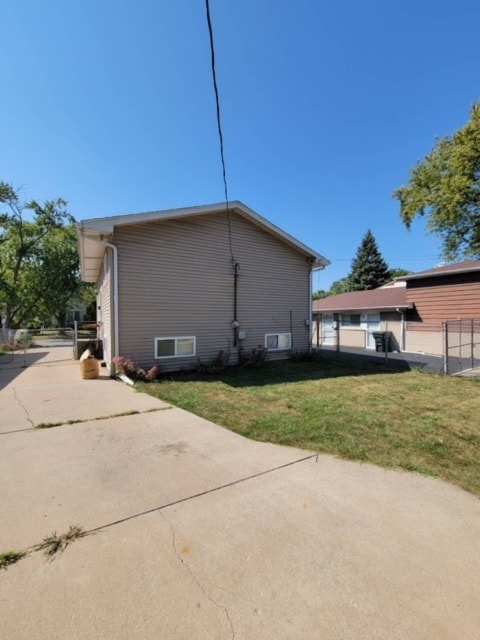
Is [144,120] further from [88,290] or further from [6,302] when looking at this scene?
[88,290]

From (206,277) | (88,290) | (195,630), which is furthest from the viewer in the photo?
(88,290)

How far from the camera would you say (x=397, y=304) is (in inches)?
611

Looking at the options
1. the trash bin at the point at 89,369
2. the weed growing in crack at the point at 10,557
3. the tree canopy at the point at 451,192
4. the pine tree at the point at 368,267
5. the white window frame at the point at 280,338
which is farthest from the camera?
the pine tree at the point at 368,267

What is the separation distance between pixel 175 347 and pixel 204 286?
2123mm

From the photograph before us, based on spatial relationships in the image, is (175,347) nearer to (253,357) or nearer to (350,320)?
(253,357)

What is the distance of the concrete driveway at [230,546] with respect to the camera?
163 centimetres

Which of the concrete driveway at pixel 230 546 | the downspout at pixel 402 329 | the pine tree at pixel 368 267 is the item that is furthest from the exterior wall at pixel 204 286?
the pine tree at pixel 368 267

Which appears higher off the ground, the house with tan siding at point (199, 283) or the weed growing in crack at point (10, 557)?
the house with tan siding at point (199, 283)

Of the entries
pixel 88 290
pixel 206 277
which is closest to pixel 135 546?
pixel 206 277

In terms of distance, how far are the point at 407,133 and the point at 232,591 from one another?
15.3 metres

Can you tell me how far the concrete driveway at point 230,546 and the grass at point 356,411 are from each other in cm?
40

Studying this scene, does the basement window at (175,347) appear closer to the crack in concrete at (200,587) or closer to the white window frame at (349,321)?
the crack in concrete at (200,587)

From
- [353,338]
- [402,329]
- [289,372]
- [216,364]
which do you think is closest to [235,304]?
[216,364]

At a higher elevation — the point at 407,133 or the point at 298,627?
the point at 407,133
